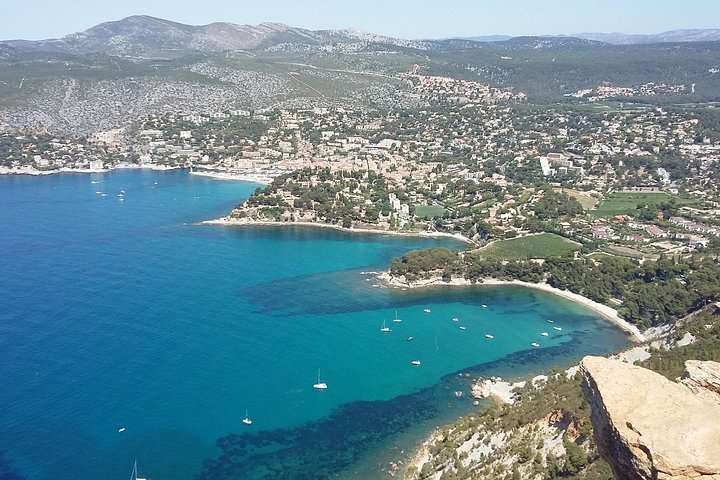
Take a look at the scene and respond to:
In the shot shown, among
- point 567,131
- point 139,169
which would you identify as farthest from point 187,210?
point 567,131

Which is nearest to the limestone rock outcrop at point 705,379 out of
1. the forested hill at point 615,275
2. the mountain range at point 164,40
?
the forested hill at point 615,275

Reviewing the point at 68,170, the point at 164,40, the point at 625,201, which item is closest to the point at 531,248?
the point at 625,201

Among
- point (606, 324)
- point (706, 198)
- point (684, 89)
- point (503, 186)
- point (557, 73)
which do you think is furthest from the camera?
point (557, 73)

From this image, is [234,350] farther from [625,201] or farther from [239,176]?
[239,176]

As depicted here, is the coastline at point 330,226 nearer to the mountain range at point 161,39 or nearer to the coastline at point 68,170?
the coastline at point 68,170

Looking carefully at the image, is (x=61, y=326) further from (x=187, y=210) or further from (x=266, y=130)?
(x=266, y=130)

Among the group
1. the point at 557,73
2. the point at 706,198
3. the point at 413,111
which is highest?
the point at 557,73
